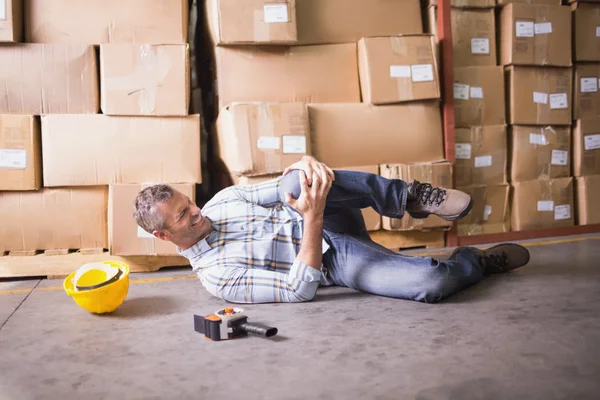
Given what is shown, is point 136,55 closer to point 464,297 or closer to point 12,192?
point 12,192

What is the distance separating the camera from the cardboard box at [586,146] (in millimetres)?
4047

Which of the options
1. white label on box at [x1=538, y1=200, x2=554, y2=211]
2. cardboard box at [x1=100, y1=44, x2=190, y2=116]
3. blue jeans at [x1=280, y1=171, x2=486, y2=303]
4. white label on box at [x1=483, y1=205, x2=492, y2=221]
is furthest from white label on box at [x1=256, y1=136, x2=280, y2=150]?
white label on box at [x1=538, y1=200, x2=554, y2=211]

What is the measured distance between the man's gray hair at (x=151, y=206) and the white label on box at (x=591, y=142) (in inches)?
126

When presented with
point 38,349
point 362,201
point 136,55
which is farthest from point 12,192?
point 362,201

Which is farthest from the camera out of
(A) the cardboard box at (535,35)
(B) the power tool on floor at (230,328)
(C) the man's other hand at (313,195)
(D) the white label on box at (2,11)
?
(A) the cardboard box at (535,35)

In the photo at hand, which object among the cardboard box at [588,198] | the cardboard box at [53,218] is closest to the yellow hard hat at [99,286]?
the cardboard box at [53,218]

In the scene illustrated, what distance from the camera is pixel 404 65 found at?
3387mm

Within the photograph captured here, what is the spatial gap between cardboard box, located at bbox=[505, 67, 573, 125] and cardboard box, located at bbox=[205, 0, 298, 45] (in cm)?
167

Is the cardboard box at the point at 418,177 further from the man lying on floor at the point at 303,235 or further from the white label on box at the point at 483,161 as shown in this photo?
the man lying on floor at the point at 303,235

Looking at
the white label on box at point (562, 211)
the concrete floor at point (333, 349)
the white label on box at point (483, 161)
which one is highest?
the white label on box at point (483, 161)

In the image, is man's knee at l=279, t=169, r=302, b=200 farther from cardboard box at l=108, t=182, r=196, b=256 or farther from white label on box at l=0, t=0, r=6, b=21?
white label on box at l=0, t=0, r=6, b=21

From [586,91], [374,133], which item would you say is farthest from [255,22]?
[586,91]

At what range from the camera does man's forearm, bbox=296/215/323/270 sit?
7.11 ft

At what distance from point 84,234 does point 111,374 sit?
1688 millimetres
